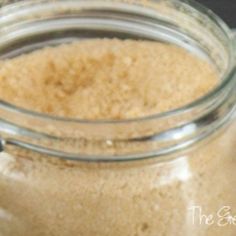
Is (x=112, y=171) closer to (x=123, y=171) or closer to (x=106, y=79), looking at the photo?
(x=123, y=171)

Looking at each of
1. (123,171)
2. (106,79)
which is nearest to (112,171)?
(123,171)

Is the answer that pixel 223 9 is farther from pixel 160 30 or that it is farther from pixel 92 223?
pixel 92 223

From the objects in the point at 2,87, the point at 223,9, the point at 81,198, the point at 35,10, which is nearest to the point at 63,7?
the point at 35,10

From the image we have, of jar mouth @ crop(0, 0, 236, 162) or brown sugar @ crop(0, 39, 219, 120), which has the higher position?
brown sugar @ crop(0, 39, 219, 120)

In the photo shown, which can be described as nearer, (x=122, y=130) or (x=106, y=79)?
(x=122, y=130)

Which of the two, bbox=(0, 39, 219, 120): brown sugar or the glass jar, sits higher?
bbox=(0, 39, 219, 120): brown sugar
